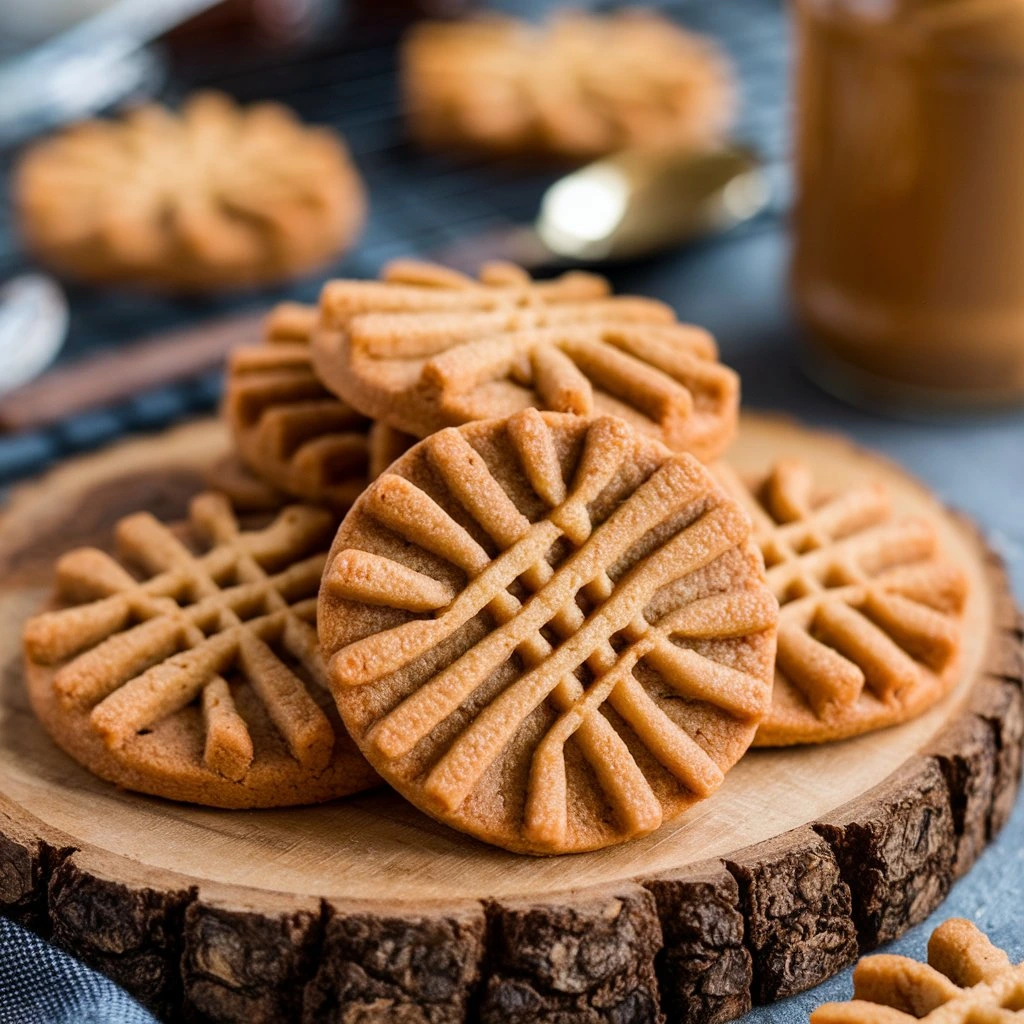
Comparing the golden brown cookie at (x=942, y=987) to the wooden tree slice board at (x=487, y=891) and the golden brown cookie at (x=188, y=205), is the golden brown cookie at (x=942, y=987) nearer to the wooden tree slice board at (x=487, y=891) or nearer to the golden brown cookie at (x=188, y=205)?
the wooden tree slice board at (x=487, y=891)

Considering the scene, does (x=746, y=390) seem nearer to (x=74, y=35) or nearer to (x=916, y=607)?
(x=916, y=607)

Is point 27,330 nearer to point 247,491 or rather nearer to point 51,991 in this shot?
point 247,491

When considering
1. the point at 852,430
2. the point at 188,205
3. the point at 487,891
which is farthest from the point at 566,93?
the point at 487,891

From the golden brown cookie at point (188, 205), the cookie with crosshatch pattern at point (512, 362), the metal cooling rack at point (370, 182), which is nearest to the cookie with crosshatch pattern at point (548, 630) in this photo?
the cookie with crosshatch pattern at point (512, 362)

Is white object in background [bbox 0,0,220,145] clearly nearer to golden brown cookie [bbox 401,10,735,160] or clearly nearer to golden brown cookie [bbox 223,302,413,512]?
golden brown cookie [bbox 401,10,735,160]

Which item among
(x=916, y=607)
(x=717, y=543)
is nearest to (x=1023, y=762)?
(x=916, y=607)
